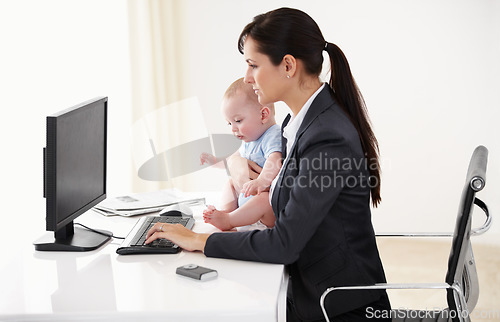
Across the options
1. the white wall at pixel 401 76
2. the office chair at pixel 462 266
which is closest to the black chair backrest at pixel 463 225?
the office chair at pixel 462 266

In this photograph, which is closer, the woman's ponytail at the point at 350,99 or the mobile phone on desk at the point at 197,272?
the mobile phone on desk at the point at 197,272

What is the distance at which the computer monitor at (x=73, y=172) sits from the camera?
164 cm

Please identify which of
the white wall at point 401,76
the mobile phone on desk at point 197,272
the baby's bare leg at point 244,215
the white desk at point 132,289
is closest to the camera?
the white desk at point 132,289

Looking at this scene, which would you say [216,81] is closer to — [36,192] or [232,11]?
[232,11]

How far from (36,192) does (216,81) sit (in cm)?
175

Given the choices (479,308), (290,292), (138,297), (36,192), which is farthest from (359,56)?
(138,297)

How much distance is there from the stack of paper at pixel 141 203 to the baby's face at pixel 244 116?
39 cm

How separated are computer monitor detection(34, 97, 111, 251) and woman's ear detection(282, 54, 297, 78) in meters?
0.63

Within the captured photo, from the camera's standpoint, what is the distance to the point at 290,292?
175 cm

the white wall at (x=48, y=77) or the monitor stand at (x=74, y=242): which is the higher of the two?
the white wall at (x=48, y=77)

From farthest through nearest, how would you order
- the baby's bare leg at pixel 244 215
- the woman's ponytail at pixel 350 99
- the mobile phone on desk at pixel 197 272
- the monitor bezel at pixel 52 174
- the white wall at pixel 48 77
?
1. the white wall at pixel 48 77
2. the baby's bare leg at pixel 244 215
3. the woman's ponytail at pixel 350 99
4. the monitor bezel at pixel 52 174
5. the mobile phone on desk at pixel 197 272

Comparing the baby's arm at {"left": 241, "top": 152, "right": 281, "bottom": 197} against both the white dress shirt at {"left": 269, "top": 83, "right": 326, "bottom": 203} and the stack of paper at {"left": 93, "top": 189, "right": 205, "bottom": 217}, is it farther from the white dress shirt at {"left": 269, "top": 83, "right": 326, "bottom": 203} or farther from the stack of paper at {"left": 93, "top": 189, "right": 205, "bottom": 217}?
the stack of paper at {"left": 93, "top": 189, "right": 205, "bottom": 217}

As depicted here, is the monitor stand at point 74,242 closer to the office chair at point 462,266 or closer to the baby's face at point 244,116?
the baby's face at point 244,116

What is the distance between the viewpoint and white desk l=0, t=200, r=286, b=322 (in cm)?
130
